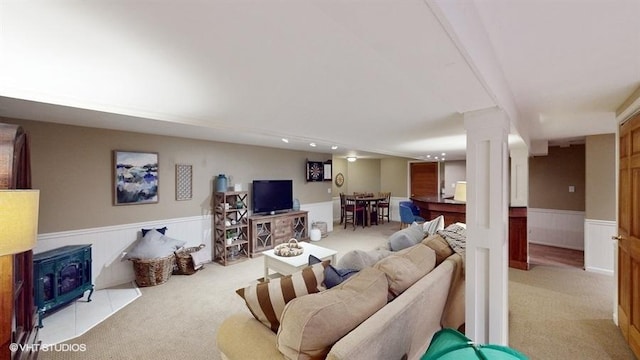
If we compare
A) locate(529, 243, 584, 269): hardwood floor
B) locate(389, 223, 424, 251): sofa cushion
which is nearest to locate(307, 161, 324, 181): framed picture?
locate(389, 223, 424, 251): sofa cushion

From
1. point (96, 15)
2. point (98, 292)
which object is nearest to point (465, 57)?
point (96, 15)

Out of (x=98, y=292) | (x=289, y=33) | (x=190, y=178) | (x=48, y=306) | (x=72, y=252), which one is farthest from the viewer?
(x=190, y=178)

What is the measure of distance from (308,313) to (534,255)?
5.59 m

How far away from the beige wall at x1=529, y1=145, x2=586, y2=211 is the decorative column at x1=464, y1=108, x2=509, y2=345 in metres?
5.00

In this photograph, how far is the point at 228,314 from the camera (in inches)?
113

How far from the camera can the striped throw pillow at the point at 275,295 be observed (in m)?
1.51

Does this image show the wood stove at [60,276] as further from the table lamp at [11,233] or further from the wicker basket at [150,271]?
the table lamp at [11,233]

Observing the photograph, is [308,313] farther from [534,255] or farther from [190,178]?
[534,255]

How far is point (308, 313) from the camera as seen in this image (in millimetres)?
1214

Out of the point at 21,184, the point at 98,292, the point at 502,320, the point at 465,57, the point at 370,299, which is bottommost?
the point at 98,292

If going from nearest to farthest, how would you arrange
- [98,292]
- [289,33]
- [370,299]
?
[289,33], [370,299], [98,292]

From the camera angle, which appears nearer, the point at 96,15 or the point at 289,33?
the point at 96,15

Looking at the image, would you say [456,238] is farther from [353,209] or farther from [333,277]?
[353,209]

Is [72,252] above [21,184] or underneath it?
underneath
